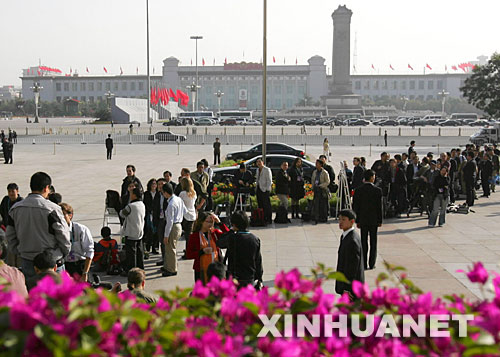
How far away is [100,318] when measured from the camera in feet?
8.25

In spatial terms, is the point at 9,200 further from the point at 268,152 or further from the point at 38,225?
the point at 268,152

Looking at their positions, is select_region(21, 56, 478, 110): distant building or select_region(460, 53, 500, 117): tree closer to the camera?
select_region(460, 53, 500, 117): tree

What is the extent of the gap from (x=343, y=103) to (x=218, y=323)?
12298 cm

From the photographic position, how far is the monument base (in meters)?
123

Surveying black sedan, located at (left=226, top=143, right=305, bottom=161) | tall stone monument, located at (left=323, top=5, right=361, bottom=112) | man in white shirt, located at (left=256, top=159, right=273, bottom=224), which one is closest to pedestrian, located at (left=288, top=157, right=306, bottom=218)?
man in white shirt, located at (left=256, top=159, right=273, bottom=224)

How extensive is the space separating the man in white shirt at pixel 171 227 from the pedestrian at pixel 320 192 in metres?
4.93

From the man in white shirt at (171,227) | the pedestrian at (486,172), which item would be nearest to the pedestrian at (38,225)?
the man in white shirt at (171,227)

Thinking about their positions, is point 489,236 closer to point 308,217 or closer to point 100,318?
point 308,217

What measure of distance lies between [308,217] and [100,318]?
1227 cm

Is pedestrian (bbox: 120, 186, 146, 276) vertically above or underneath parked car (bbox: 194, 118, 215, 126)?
underneath

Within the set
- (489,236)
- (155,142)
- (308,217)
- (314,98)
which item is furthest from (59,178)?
(314,98)

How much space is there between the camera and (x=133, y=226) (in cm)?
922

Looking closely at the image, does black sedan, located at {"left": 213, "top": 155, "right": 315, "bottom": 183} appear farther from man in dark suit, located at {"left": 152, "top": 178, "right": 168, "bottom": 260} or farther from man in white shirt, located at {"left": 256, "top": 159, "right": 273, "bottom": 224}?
man in dark suit, located at {"left": 152, "top": 178, "right": 168, "bottom": 260}

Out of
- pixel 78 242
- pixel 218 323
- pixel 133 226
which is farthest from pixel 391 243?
pixel 218 323
